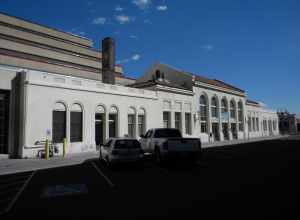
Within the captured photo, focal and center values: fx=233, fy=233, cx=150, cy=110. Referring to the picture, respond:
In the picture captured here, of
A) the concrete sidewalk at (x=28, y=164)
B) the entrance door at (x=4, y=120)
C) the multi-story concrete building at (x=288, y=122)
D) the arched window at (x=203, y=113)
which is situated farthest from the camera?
the multi-story concrete building at (x=288, y=122)

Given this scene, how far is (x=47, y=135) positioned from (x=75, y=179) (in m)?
10.4

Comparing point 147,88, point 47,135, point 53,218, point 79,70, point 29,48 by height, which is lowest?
point 53,218

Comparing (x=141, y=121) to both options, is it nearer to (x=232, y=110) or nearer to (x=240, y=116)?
(x=232, y=110)

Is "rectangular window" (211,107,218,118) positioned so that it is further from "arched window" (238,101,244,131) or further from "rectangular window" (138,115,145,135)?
"rectangular window" (138,115,145,135)

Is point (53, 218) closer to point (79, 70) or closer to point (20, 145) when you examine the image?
point (20, 145)

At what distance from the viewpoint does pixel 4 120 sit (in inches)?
722

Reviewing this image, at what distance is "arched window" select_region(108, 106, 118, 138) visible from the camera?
2433cm

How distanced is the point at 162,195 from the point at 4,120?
16.3m

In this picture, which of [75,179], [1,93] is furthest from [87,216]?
[1,93]

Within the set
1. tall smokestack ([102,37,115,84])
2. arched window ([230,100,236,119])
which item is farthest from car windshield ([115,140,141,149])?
arched window ([230,100,236,119])

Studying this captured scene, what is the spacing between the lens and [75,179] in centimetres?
988

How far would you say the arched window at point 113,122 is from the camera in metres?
24.3

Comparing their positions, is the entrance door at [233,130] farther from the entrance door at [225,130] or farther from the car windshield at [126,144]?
the car windshield at [126,144]

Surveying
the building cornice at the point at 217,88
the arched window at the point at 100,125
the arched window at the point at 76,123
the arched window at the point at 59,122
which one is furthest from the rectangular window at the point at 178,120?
the arched window at the point at 59,122
